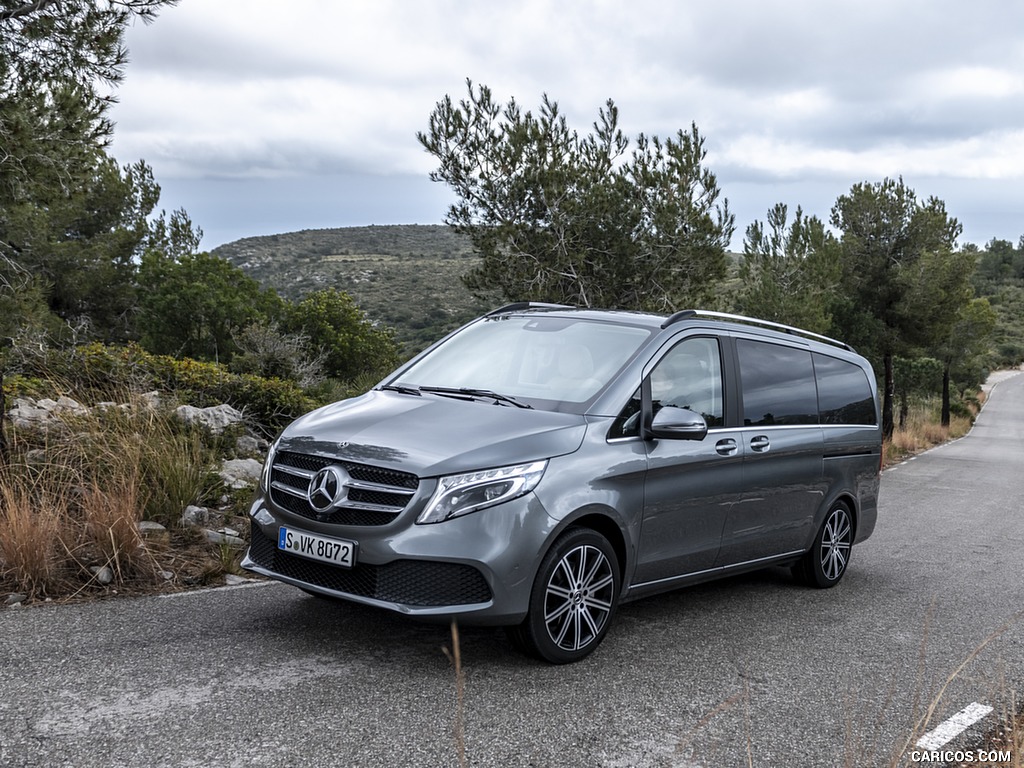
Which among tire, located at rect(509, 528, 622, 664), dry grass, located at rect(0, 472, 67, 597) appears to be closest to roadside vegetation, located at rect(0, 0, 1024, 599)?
dry grass, located at rect(0, 472, 67, 597)

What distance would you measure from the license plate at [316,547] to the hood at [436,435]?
0.40 metres

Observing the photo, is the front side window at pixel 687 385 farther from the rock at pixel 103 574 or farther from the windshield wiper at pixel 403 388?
the rock at pixel 103 574

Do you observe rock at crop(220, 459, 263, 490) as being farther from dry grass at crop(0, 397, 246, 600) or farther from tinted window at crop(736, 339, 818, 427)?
tinted window at crop(736, 339, 818, 427)

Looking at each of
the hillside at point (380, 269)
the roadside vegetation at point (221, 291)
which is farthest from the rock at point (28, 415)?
the hillside at point (380, 269)

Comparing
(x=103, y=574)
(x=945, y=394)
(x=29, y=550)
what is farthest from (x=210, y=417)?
(x=945, y=394)

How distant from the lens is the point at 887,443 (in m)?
27.1

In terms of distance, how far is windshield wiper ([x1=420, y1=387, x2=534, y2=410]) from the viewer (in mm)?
5316

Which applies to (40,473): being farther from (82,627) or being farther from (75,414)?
(82,627)

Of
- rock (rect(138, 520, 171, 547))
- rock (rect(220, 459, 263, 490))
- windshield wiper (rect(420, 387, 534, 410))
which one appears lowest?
rock (rect(138, 520, 171, 547))

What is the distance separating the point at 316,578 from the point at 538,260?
16677mm

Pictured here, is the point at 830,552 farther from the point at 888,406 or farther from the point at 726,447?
the point at 888,406

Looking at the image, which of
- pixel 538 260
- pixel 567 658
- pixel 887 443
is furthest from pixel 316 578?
pixel 887 443

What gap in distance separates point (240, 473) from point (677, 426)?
4.85 meters

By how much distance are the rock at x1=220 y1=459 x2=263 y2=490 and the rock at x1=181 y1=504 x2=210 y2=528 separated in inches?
26.0
